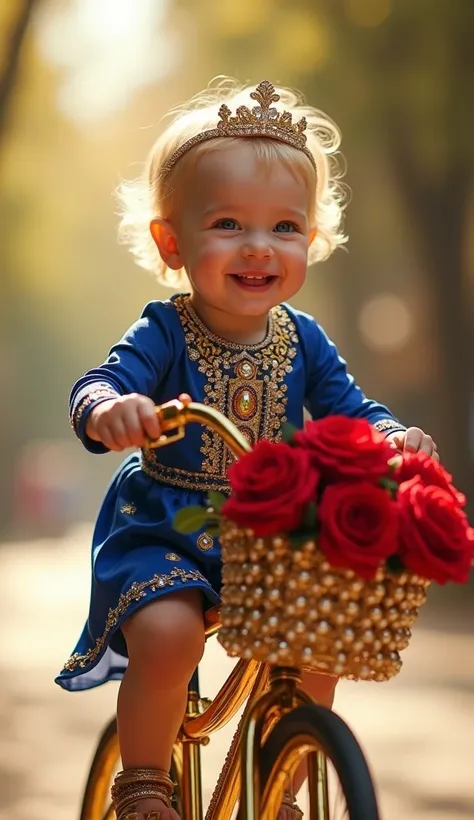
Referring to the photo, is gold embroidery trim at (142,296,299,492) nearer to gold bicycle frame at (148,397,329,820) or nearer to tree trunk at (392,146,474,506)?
gold bicycle frame at (148,397,329,820)

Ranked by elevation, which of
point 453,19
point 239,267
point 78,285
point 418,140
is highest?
point 453,19

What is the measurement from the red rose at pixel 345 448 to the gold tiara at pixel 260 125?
0.54m

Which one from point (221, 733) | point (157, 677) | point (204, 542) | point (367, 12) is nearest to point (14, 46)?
point (367, 12)

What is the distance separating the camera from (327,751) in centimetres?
121

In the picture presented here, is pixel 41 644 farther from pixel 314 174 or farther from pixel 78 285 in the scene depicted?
pixel 314 174

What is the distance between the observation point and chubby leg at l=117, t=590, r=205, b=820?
58.6 inches

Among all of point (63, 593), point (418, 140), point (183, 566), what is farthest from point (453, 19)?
point (183, 566)

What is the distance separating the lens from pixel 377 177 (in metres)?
6.92

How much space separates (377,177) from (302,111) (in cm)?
517

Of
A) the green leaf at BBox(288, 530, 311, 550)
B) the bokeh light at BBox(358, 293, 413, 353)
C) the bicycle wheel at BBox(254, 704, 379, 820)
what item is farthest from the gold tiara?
the bokeh light at BBox(358, 293, 413, 353)

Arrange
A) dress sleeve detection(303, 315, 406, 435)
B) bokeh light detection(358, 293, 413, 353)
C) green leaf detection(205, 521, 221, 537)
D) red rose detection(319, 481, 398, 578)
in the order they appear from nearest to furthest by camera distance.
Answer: red rose detection(319, 481, 398, 578)
green leaf detection(205, 521, 221, 537)
dress sleeve detection(303, 315, 406, 435)
bokeh light detection(358, 293, 413, 353)

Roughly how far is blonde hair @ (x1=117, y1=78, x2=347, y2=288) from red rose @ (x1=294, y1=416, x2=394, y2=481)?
50 centimetres

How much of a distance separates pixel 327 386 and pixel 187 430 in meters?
0.23

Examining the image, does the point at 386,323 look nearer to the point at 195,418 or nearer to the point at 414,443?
the point at 414,443
